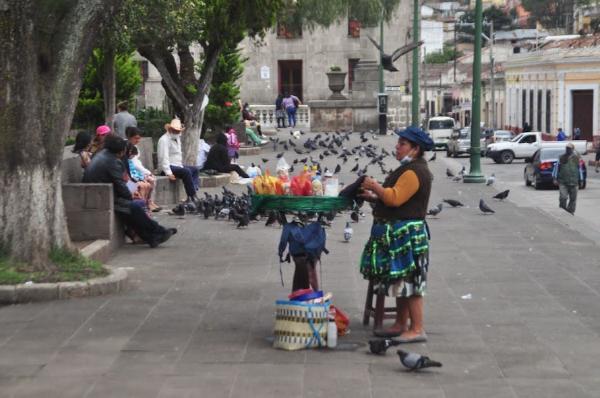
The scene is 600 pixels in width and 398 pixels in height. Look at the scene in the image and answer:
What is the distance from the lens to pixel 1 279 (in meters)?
10.5

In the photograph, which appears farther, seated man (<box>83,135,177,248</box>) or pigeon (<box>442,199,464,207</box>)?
pigeon (<box>442,199,464,207</box>)

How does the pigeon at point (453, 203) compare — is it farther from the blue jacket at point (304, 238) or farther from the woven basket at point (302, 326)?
the woven basket at point (302, 326)

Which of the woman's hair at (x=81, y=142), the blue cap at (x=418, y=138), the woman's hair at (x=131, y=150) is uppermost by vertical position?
the blue cap at (x=418, y=138)

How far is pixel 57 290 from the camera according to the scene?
10.5 metres

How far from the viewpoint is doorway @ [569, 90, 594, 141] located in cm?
5575

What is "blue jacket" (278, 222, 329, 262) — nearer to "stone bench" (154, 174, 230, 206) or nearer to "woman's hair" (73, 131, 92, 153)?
"woman's hair" (73, 131, 92, 153)

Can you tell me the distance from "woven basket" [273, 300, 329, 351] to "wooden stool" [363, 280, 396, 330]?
1.80ft

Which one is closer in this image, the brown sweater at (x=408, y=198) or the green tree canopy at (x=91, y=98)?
the brown sweater at (x=408, y=198)

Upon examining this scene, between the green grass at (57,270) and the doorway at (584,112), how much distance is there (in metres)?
47.3

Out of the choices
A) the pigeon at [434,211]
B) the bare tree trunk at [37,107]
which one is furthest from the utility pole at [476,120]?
the bare tree trunk at [37,107]

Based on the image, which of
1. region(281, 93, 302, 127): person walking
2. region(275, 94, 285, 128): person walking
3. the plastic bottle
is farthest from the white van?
the plastic bottle

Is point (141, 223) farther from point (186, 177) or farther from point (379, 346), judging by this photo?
point (379, 346)

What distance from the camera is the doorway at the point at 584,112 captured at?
55.8 metres

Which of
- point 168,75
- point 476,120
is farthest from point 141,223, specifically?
point 476,120
